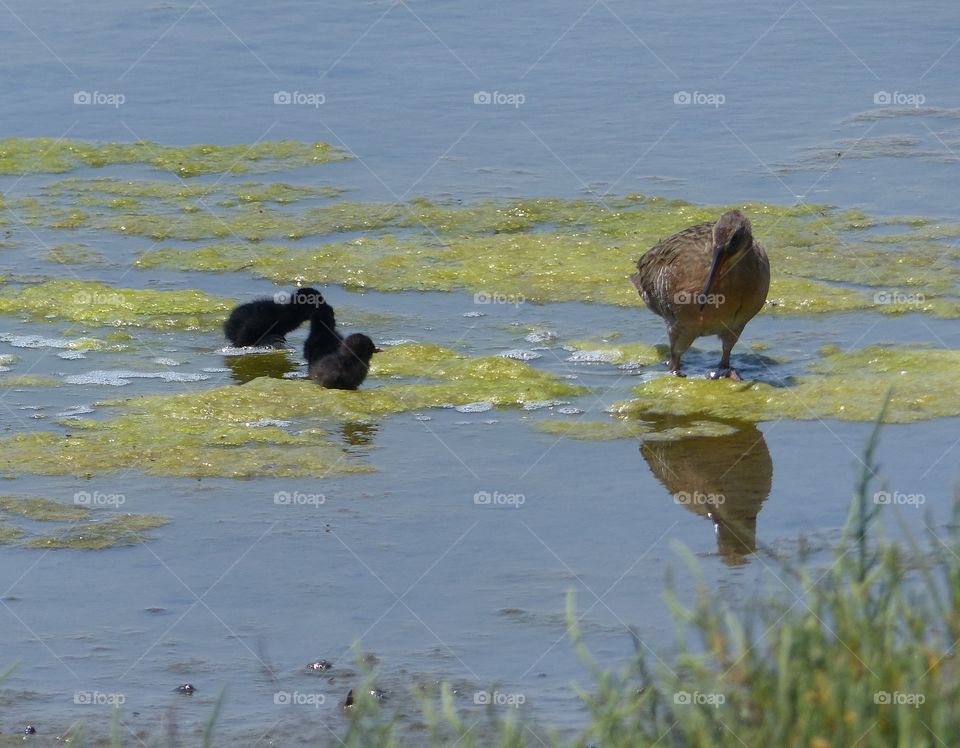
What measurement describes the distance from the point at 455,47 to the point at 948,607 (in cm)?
1432

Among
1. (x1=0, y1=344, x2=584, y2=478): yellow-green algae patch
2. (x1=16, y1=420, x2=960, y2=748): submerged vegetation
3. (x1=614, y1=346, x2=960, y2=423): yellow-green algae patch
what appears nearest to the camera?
(x1=16, y1=420, x2=960, y2=748): submerged vegetation

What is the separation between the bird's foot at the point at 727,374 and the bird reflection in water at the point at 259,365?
2.56 metres

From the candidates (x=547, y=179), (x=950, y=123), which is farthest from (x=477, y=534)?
(x=950, y=123)

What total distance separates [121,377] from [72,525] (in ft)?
7.38

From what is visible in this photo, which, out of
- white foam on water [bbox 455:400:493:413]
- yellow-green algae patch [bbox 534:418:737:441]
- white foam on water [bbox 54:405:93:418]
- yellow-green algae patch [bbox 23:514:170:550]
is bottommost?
yellow-green algae patch [bbox 23:514:170:550]

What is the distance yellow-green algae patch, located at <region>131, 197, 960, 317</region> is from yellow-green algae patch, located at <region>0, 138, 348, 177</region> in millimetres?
1474

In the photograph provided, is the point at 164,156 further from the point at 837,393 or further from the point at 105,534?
the point at 105,534

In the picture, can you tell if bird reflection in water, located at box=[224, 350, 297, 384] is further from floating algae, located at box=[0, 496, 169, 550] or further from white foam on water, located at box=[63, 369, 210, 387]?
floating algae, located at box=[0, 496, 169, 550]

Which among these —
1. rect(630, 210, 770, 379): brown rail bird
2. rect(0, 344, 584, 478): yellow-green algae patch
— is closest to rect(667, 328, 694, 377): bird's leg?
rect(630, 210, 770, 379): brown rail bird

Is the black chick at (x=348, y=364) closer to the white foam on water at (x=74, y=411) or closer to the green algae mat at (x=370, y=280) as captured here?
the green algae mat at (x=370, y=280)

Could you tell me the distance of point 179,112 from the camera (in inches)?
620

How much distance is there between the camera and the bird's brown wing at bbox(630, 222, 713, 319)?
9062 millimetres

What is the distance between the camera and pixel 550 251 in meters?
11.5

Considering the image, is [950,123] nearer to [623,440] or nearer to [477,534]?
[623,440]
